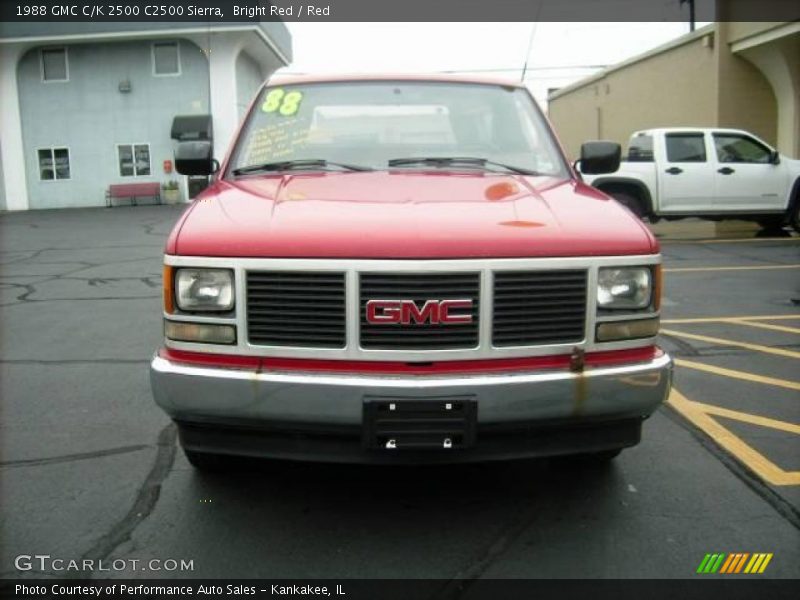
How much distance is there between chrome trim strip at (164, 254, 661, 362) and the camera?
269 centimetres

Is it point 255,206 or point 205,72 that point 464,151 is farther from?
point 205,72

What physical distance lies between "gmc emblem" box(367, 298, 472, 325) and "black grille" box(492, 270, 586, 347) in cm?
19

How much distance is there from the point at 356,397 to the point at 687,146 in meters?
12.1

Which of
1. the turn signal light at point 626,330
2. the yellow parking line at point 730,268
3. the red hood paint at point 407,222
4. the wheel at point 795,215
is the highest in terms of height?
the red hood paint at point 407,222

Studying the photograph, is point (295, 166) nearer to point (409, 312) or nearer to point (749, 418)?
point (409, 312)

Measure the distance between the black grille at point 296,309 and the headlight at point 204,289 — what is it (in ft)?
0.31

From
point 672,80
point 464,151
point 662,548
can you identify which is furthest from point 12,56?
point 662,548

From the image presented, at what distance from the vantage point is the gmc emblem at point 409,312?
8.84 feet

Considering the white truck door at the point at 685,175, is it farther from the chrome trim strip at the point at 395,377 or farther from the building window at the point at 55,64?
the building window at the point at 55,64

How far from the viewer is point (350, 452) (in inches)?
110

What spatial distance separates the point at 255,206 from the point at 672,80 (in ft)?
63.1

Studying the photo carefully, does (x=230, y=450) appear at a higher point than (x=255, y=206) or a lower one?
lower

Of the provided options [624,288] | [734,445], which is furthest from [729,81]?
[624,288]
